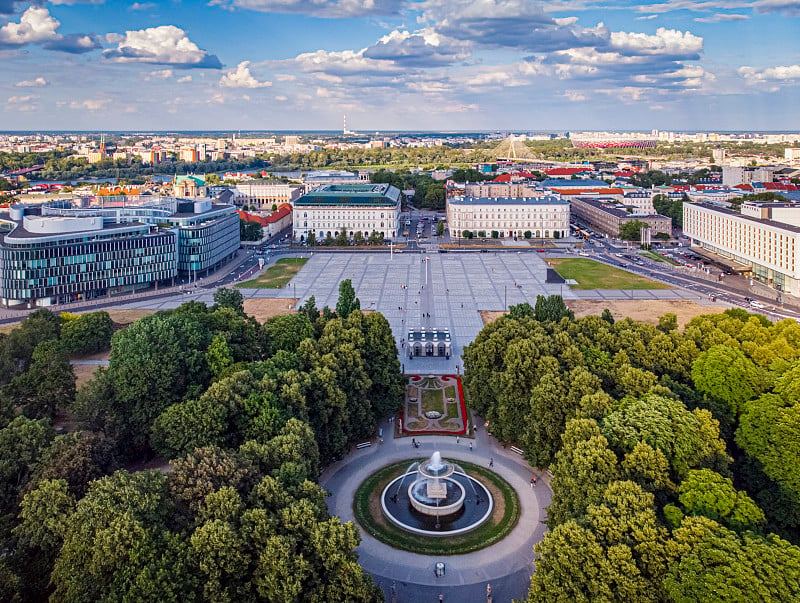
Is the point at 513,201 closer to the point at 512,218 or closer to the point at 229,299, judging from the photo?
the point at 512,218

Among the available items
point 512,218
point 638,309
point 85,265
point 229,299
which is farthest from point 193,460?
point 512,218

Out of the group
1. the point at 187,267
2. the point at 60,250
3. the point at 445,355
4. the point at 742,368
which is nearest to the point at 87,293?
the point at 60,250

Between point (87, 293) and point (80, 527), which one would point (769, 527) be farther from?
point (87, 293)

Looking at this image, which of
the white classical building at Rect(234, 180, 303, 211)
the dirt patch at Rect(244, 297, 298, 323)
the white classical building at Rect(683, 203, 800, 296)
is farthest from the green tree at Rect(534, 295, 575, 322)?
the white classical building at Rect(234, 180, 303, 211)

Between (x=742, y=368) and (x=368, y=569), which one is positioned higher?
(x=742, y=368)

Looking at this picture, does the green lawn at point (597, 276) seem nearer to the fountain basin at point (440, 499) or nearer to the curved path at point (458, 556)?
the curved path at point (458, 556)

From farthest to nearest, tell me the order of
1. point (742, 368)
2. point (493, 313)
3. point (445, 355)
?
point (493, 313) → point (445, 355) → point (742, 368)

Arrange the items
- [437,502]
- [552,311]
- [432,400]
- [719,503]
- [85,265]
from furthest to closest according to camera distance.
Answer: [85,265] < [552,311] < [432,400] < [437,502] < [719,503]
